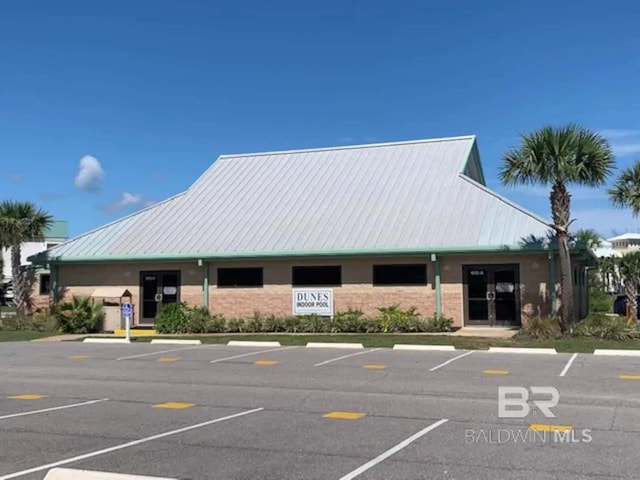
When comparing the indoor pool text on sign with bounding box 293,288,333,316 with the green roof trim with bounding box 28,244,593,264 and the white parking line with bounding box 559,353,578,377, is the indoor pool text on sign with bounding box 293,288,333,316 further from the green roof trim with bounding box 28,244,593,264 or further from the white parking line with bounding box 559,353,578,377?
the white parking line with bounding box 559,353,578,377

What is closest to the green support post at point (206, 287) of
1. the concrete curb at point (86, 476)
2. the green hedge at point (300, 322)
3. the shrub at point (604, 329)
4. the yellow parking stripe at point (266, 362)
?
the green hedge at point (300, 322)

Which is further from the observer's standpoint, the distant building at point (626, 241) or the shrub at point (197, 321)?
the distant building at point (626, 241)

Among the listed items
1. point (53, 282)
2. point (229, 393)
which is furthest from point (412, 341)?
point (53, 282)

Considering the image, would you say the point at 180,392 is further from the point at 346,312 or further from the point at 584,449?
the point at 346,312

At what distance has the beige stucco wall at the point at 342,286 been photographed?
75.6 ft

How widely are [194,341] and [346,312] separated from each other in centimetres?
565

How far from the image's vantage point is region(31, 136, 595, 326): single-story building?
23453 millimetres

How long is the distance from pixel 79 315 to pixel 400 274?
11.6 m

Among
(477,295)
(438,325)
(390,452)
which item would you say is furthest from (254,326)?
(390,452)

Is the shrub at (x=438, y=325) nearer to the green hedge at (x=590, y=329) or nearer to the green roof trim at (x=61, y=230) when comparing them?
the green hedge at (x=590, y=329)

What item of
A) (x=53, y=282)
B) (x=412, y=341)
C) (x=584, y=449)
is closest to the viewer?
(x=584, y=449)

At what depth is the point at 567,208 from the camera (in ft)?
66.8

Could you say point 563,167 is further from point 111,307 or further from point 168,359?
point 111,307

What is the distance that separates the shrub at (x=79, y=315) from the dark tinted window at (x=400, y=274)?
1041cm
